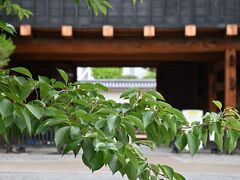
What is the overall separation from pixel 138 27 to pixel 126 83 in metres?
20.8

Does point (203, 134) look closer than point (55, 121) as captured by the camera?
No

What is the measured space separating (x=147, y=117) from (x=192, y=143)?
0.18 m

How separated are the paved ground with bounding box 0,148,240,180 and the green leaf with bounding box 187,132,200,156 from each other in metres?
6.10

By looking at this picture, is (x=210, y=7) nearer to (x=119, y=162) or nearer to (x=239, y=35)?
(x=239, y=35)

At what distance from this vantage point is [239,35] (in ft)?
40.7

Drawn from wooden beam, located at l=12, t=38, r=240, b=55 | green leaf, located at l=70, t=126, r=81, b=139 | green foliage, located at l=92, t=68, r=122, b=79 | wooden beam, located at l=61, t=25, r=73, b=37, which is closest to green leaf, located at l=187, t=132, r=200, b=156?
green leaf, located at l=70, t=126, r=81, b=139

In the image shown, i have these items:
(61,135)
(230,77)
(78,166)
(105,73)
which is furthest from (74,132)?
(105,73)

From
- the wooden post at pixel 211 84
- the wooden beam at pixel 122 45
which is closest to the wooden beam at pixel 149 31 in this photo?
the wooden beam at pixel 122 45

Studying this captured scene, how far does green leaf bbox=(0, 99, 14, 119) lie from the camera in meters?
1.31

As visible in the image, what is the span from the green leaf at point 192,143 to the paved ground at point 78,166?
20.0 ft

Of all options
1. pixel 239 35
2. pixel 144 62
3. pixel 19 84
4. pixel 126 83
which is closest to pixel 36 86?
pixel 19 84

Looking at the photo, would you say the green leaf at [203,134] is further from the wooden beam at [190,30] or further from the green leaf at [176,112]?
the wooden beam at [190,30]

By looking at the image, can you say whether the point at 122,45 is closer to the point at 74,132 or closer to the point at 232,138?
the point at 232,138

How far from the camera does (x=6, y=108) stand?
133cm
